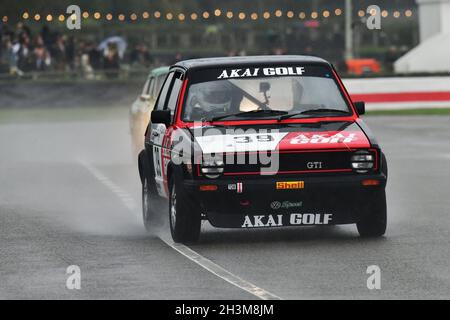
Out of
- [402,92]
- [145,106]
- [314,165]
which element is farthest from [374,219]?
[402,92]

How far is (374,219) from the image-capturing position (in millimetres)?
13945

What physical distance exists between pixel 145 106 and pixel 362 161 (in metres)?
10.2

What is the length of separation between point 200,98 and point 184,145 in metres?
0.85

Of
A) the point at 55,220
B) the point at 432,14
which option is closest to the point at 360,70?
the point at 432,14

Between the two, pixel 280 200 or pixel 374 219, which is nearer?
pixel 280 200

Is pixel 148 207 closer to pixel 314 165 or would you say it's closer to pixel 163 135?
pixel 163 135

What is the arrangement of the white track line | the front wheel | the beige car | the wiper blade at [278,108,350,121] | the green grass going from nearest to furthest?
the white track line, the wiper blade at [278,108,350,121], the front wheel, the beige car, the green grass

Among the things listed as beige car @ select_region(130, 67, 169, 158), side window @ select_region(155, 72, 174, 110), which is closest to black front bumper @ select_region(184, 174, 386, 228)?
side window @ select_region(155, 72, 174, 110)

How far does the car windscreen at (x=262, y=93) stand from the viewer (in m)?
14.4

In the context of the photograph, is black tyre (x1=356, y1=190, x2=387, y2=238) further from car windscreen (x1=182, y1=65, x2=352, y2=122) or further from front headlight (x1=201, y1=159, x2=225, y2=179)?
front headlight (x1=201, y1=159, x2=225, y2=179)

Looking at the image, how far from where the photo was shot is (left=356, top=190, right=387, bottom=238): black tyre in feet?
45.2

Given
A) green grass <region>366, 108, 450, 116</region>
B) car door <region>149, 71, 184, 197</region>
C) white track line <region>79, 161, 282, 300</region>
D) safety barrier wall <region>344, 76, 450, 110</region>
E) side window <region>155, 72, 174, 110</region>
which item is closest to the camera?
white track line <region>79, 161, 282, 300</region>

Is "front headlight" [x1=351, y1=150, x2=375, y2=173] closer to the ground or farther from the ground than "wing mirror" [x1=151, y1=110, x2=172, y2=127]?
closer to the ground

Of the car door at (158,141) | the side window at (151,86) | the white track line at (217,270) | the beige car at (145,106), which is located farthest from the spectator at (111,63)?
the car door at (158,141)
